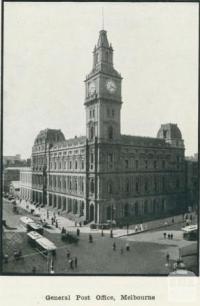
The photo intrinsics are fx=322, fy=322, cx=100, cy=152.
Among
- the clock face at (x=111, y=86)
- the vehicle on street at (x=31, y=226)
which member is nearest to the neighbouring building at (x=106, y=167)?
the clock face at (x=111, y=86)

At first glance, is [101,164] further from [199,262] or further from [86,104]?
[199,262]

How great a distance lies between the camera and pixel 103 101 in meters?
39.3

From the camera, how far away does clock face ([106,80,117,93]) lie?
36.5 metres

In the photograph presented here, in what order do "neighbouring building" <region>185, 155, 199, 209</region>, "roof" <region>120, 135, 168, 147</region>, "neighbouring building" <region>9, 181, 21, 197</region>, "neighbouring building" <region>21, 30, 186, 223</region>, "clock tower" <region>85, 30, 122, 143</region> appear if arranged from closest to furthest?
"clock tower" <region>85, 30, 122, 143</region>
"neighbouring building" <region>21, 30, 186, 223</region>
"neighbouring building" <region>185, 155, 199, 209</region>
"roof" <region>120, 135, 168, 147</region>
"neighbouring building" <region>9, 181, 21, 197</region>

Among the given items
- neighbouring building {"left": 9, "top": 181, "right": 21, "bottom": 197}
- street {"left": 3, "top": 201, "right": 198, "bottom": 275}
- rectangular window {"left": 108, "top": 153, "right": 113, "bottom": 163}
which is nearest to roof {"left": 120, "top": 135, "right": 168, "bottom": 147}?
rectangular window {"left": 108, "top": 153, "right": 113, "bottom": 163}

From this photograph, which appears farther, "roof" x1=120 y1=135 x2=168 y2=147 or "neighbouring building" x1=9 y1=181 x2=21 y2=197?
"neighbouring building" x1=9 y1=181 x2=21 y2=197

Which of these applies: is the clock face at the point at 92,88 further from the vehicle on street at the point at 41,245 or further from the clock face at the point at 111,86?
the vehicle on street at the point at 41,245

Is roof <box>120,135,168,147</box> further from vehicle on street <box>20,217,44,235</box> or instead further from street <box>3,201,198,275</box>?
vehicle on street <box>20,217,44,235</box>

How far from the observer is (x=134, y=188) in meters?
42.1

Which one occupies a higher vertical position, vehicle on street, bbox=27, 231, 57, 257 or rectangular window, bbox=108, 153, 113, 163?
rectangular window, bbox=108, 153, 113, 163

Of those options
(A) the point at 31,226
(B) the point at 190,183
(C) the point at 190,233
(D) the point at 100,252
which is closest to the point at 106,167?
(B) the point at 190,183

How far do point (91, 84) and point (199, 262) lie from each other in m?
25.7

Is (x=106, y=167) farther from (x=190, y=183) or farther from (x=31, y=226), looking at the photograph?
(x=31, y=226)
